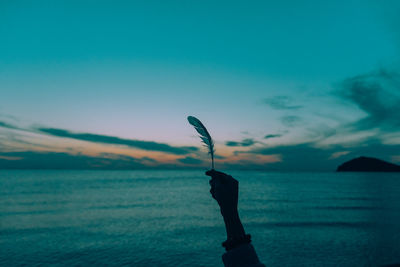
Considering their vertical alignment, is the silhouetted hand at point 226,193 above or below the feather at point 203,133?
below

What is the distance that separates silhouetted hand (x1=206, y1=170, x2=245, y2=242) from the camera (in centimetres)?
168

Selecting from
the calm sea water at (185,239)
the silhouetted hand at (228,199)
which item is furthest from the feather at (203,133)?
the calm sea water at (185,239)

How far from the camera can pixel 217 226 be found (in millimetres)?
21641

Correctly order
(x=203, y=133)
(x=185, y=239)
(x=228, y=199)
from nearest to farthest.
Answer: (x=228, y=199) → (x=203, y=133) → (x=185, y=239)

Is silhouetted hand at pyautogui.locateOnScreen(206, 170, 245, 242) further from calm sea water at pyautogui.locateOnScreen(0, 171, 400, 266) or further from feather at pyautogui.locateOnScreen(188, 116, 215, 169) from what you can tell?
calm sea water at pyautogui.locateOnScreen(0, 171, 400, 266)

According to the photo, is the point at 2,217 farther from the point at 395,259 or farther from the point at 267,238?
the point at 395,259

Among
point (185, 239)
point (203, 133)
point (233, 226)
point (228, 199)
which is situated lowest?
point (185, 239)

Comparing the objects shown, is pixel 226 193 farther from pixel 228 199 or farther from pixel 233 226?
pixel 233 226

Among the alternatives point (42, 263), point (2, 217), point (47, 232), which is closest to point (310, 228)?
point (42, 263)

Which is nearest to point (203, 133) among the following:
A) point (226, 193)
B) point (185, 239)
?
point (226, 193)

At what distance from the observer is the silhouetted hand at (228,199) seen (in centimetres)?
168

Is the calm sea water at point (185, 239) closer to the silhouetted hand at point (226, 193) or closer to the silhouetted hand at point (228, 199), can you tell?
the silhouetted hand at point (228, 199)

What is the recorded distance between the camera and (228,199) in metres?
1.68

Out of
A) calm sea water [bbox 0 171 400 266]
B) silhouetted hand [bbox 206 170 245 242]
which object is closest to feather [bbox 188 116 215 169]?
silhouetted hand [bbox 206 170 245 242]
